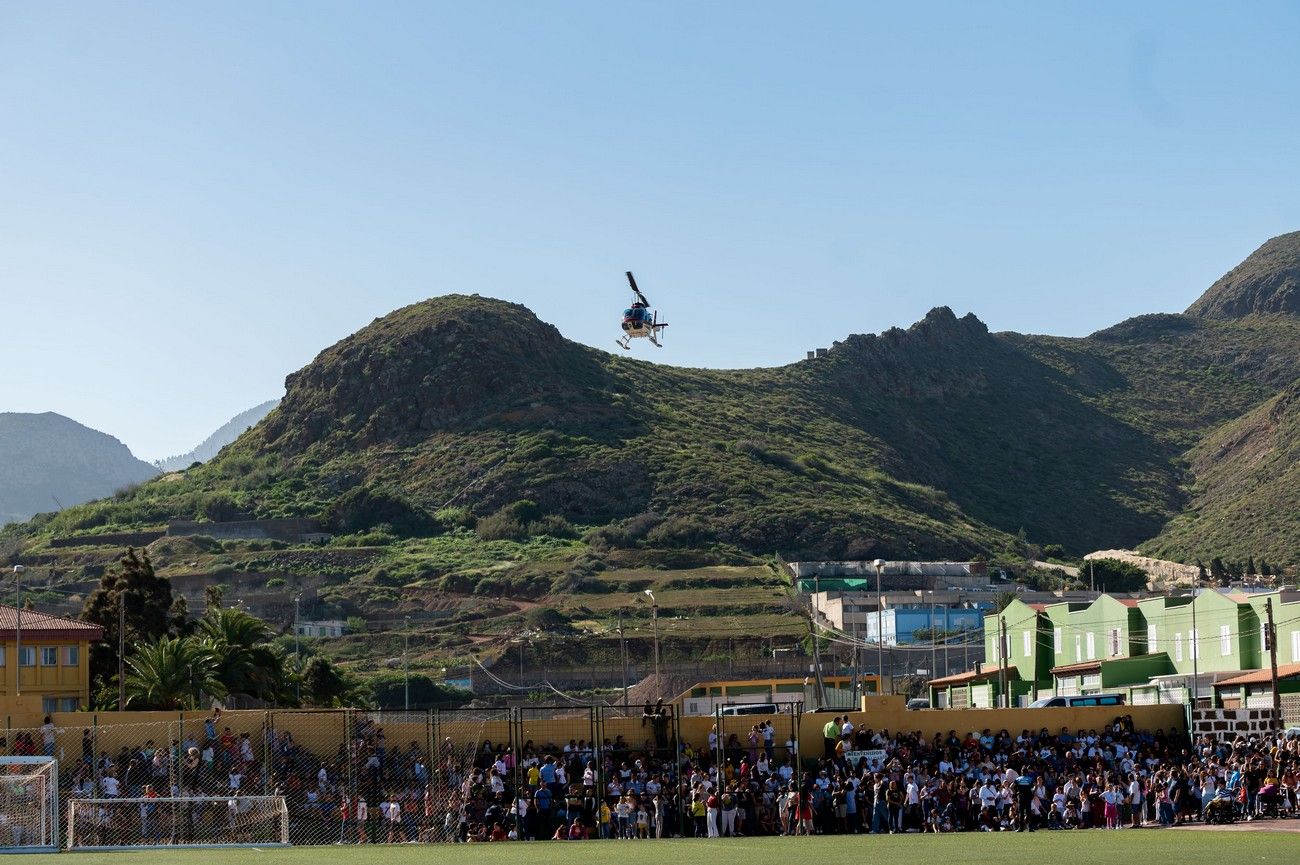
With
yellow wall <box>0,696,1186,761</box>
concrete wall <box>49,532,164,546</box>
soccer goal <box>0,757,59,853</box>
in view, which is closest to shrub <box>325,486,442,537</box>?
concrete wall <box>49,532,164,546</box>

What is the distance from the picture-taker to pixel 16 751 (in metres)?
36.9

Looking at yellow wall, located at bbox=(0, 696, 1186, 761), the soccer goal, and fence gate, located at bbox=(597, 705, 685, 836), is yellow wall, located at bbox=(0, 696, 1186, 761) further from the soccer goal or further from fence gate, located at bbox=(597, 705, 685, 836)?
the soccer goal

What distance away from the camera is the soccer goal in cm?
3109

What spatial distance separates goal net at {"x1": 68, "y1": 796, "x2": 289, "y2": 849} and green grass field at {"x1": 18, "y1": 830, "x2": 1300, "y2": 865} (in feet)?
4.59

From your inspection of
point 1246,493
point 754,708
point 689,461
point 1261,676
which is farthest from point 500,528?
point 1261,676

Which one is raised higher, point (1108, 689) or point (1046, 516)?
point (1046, 516)

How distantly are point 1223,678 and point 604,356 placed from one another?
462 ft

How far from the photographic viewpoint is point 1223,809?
3794cm

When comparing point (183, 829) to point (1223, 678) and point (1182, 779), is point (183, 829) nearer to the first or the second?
point (1182, 779)

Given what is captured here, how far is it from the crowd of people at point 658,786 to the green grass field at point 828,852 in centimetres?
290

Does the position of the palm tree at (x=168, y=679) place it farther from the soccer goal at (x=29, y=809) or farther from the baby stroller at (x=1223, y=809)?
the baby stroller at (x=1223, y=809)

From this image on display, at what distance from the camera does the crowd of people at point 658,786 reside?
37.0 meters

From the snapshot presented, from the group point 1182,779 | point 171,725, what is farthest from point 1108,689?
point 171,725

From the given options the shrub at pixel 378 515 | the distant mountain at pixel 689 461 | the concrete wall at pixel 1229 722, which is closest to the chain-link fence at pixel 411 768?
the concrete wall at pixel 1229 722
